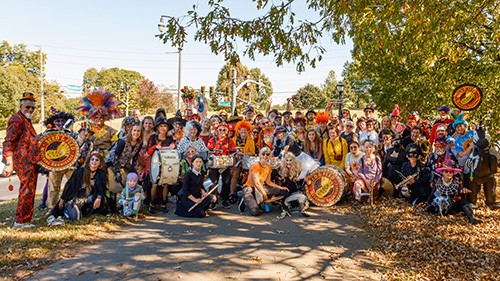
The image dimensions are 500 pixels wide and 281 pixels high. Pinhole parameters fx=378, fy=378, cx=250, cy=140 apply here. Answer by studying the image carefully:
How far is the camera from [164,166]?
756 cm

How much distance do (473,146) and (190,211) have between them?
6.03 meters

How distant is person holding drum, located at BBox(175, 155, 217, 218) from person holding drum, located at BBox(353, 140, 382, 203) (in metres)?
3.41

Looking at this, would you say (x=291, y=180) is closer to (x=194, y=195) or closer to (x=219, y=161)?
(x=219, y=161)

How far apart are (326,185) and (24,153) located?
237 inches

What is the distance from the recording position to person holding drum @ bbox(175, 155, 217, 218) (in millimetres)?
7668

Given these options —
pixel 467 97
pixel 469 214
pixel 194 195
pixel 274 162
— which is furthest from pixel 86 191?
pixel 467 97

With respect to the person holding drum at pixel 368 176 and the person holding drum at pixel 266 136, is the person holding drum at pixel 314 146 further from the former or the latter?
the person holding drum at pixel 368 176

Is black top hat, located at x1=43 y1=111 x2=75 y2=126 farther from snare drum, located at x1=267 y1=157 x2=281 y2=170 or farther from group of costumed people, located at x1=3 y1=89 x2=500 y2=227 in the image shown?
snare drum, located at x1=267 y1=157 x2=281 y2=170

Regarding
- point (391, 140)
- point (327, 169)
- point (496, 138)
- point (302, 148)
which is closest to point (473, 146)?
point (391, 140)

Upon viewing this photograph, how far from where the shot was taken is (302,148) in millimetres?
9266

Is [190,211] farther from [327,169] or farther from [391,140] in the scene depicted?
[391,140]

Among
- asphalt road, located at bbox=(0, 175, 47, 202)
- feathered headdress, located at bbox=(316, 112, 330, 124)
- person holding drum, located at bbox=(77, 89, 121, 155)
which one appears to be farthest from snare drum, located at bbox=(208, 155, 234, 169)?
asphalt road, located at bbox=(0, 175, 47, 202)

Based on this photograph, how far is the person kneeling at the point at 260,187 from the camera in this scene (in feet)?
26.0

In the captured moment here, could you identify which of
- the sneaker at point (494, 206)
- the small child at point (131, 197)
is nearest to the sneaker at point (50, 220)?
the small child at point (131, 197)
